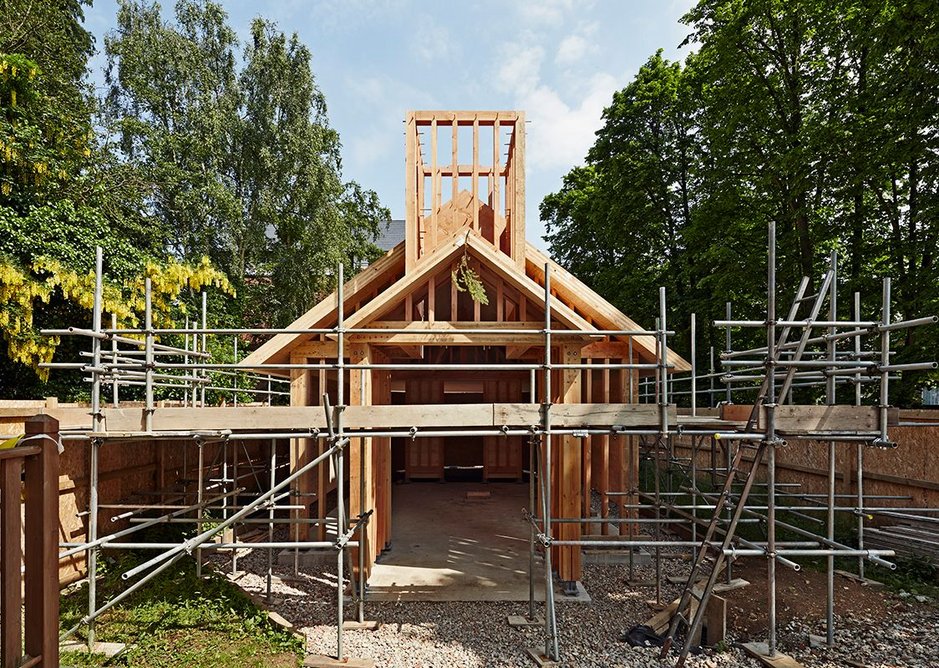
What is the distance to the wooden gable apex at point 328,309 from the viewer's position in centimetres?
869

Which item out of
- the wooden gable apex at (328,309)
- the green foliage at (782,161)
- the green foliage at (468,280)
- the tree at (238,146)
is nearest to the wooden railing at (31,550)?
the wooden gable apex at (328,309)

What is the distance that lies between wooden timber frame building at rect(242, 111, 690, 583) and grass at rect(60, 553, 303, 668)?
4.99ft

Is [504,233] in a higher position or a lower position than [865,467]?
higher

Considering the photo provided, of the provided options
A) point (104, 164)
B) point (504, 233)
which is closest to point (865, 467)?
point (504, 233)

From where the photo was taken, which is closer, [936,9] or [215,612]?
[215,612]

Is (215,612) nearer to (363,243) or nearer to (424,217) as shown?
(424,217)

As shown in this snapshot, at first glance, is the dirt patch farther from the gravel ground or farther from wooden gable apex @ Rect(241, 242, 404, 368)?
wooden gable apex @ Rect(241, 242, 404, 368)

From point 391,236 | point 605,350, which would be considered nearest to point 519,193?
point 605,350

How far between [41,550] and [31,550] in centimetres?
4

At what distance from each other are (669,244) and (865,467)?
1190cm

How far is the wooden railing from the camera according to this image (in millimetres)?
2160

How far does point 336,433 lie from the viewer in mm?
6832

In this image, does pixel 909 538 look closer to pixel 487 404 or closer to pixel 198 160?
pixel 487 404

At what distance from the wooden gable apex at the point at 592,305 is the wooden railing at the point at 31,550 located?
6.62 metres
